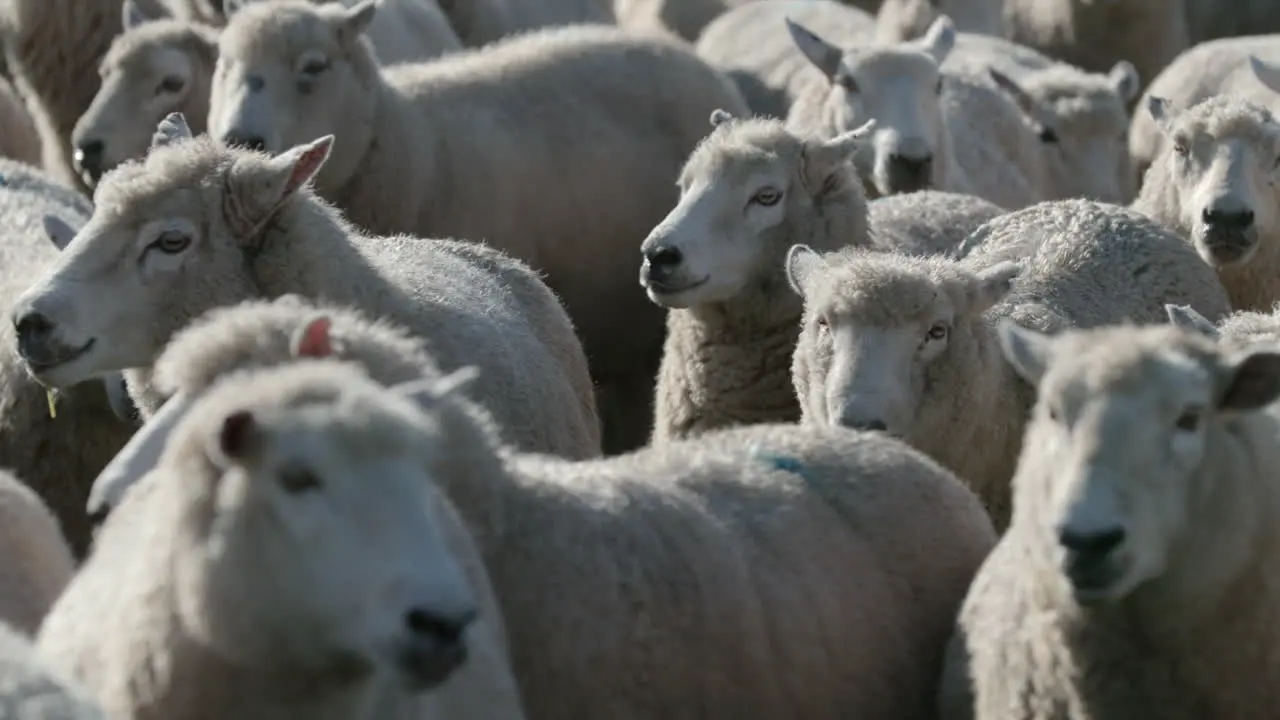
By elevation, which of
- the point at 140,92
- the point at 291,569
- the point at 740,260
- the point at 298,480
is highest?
the point at 298,480

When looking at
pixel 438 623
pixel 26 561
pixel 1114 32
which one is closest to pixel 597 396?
pixel 26 561

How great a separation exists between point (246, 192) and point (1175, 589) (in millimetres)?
2458

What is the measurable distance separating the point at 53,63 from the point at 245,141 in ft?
6.91

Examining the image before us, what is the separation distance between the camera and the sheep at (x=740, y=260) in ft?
23.5

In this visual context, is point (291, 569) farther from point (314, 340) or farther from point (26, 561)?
point (26, 561)

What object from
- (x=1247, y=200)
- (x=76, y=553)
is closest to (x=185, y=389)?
(x=76, y=553)

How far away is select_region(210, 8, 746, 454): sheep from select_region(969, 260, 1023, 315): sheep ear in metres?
2.61

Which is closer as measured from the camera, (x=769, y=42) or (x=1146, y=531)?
(x=1146, y=531)

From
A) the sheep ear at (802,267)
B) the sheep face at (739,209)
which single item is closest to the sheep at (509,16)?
the sheep face at (739,209)

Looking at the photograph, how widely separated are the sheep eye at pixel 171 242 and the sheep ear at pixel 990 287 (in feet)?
6.88

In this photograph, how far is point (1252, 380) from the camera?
4.63 meters

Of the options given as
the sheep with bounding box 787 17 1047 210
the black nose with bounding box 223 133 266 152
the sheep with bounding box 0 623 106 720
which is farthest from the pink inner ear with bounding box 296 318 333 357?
the sheep with bounding box 787 17 1047 210

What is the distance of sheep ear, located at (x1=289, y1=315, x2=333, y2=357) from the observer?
441 cm

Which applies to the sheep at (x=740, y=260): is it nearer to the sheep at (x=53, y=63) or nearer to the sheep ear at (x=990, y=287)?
the sheep ear at (x=990, y=287)
